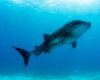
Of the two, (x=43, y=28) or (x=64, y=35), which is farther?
(x=43, y=28)

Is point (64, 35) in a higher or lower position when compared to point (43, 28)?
lower

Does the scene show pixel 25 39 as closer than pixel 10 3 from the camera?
No

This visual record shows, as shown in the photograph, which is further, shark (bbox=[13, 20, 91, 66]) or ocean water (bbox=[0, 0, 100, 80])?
ocean water (bbox=[0, 0, 100, 80])

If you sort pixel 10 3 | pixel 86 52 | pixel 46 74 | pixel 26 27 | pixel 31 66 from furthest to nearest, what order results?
pixel 86 52 → pixel 26 27 → pixel 31 66 → pixel 46 74 → pixel 10 3

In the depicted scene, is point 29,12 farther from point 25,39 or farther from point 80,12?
point 25,39

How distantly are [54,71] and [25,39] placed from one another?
12.6 meters

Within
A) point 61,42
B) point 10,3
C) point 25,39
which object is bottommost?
point 61,42

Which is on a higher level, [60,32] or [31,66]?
[31,66]

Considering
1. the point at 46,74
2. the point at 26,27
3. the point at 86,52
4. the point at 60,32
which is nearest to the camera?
the point at 60,32

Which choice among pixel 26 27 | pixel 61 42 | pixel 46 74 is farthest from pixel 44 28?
pixel 61 42

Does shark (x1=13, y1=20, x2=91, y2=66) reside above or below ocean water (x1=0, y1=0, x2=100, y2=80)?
below

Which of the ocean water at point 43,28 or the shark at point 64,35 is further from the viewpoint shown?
the ocean water at point 43,28

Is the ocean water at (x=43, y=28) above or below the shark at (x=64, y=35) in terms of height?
above

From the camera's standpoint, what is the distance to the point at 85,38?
156ft
